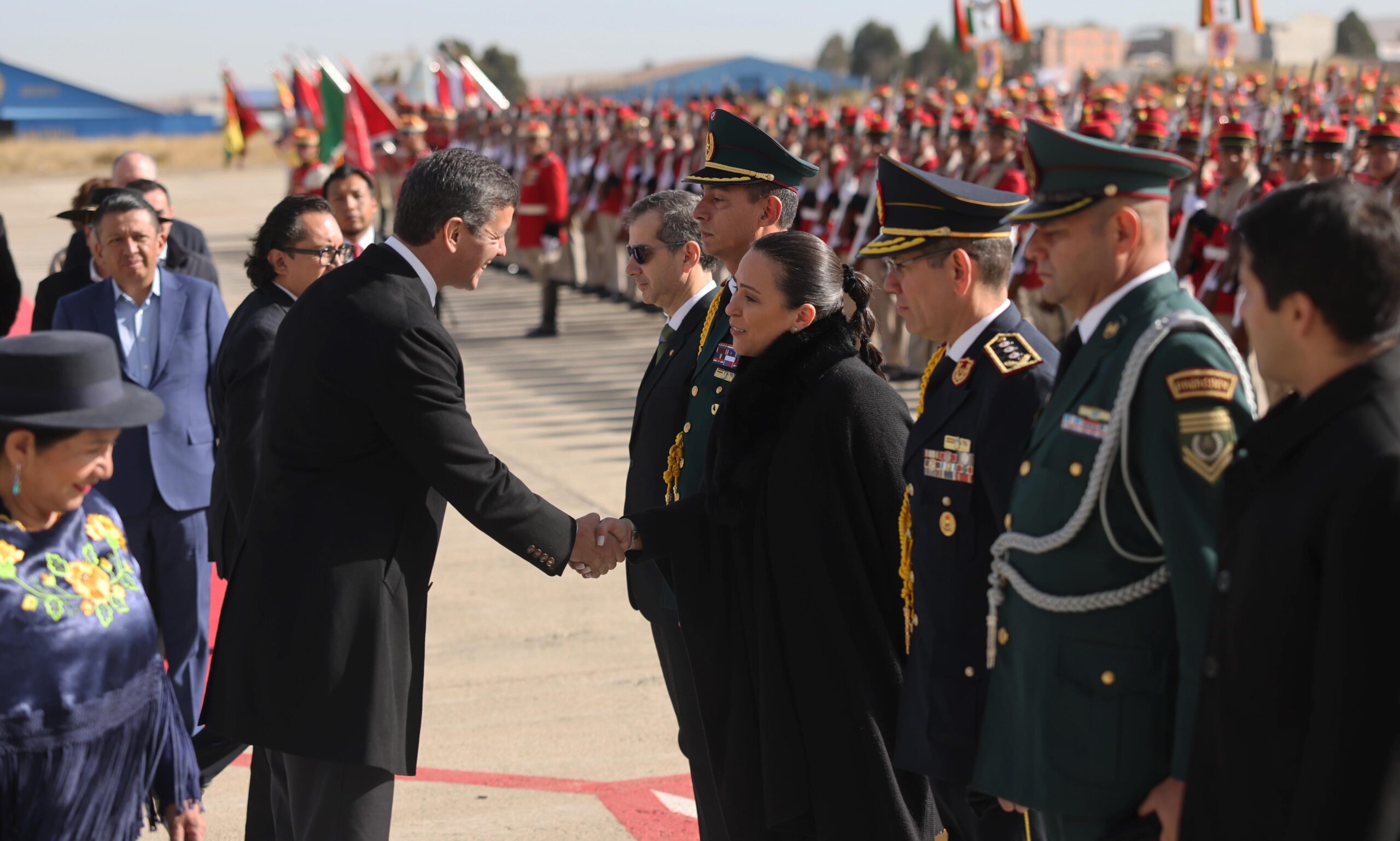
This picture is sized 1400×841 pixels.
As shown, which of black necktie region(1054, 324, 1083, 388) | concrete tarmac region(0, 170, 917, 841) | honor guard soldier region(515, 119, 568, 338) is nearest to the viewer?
black necktie region(1054, 324, 1083, 388)

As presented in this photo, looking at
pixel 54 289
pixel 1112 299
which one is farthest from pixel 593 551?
pixel 54 289

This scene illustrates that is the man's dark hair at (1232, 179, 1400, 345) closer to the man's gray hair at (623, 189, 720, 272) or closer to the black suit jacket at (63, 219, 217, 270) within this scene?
the man's gray hair at (623, 189, 720, 272)

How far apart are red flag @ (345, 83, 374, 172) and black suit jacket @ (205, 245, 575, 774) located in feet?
38.3

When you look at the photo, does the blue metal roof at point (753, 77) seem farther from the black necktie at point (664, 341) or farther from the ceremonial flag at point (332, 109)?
the black necktie at point (664, 341)

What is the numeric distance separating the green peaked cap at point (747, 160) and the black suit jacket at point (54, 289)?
2.66 meters

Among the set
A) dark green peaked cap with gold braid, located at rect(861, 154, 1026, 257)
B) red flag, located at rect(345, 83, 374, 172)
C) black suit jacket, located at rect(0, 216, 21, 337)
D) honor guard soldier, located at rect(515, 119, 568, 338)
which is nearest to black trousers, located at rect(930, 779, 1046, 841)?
dark green peaked cap with gold braid, located at rect(861, 154, 1026, 257)

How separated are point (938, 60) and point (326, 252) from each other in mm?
60451

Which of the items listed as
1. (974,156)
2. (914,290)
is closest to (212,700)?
(914,290)

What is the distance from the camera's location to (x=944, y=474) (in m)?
2.80

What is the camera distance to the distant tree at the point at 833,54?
90750 mm

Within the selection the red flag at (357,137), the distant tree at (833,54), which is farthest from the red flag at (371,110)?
the distant tree at (833,54)

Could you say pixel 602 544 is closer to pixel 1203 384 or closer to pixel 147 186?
pixel 1203 384

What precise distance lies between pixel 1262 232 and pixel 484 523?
1989 millimetres

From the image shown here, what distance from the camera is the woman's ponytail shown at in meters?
3.38
